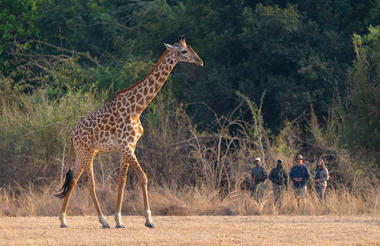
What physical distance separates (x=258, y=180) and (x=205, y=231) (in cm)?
554

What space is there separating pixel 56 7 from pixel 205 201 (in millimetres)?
15192

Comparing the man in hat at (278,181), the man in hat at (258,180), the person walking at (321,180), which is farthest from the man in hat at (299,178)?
the man in hat at (258,180)

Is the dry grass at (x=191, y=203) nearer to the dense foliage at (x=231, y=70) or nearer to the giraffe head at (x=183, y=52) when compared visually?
the dense foliage at (x=231, y=70)

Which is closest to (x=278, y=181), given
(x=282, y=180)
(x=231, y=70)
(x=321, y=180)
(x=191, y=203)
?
(x=282, y=180)

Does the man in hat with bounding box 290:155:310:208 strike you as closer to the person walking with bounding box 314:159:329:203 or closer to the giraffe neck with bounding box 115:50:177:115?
the person walking with bounding box 314:159:329:203

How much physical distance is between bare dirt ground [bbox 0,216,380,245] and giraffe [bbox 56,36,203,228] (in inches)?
28.9

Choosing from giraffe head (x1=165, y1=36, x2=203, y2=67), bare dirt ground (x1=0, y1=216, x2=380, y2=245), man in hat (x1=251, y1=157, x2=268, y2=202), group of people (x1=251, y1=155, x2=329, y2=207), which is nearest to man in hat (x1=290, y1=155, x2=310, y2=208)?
group of people (x1=251, y1=155, x2=329, y2=207)

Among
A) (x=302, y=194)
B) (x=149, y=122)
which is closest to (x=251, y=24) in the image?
(x=149, y=122)

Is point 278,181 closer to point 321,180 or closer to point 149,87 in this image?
point 321,180

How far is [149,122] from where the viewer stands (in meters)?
22.1

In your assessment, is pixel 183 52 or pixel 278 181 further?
pixel 278 181

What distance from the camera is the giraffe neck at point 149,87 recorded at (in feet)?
45.7

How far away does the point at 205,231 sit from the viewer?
518 inches

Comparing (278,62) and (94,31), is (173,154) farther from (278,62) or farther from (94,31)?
(94,31)
